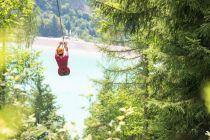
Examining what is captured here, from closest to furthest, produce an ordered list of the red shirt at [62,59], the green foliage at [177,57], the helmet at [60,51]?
the green foliage at [177,57] → the helmet at [60,51] → the red shirt at [62,59]

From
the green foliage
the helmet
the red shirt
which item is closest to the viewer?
the green foliage

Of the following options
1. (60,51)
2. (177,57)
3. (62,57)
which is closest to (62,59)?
(62,57)

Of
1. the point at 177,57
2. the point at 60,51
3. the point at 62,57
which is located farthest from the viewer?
the point at 62,57

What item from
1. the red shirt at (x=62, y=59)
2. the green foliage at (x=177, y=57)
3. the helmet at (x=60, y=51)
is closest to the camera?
the green foliage at (x=177, y=57)

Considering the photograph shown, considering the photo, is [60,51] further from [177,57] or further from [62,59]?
[177,57]

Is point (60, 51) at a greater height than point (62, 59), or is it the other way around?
point (60, 51)

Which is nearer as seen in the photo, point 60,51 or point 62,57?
point 60,51

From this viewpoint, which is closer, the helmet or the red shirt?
the helmet

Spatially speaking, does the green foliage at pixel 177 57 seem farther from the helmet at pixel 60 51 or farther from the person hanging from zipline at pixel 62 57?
the helmet at pixel 60 51

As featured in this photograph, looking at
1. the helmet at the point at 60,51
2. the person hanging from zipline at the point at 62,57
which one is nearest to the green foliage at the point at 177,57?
the person hanging from zipline at the point at 62,57

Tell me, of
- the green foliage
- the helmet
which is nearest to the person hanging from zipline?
the helmet

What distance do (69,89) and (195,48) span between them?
408ft

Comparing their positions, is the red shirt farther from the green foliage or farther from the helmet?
the green foliage

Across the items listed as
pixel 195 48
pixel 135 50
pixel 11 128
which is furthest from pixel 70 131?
pixel 135 50
